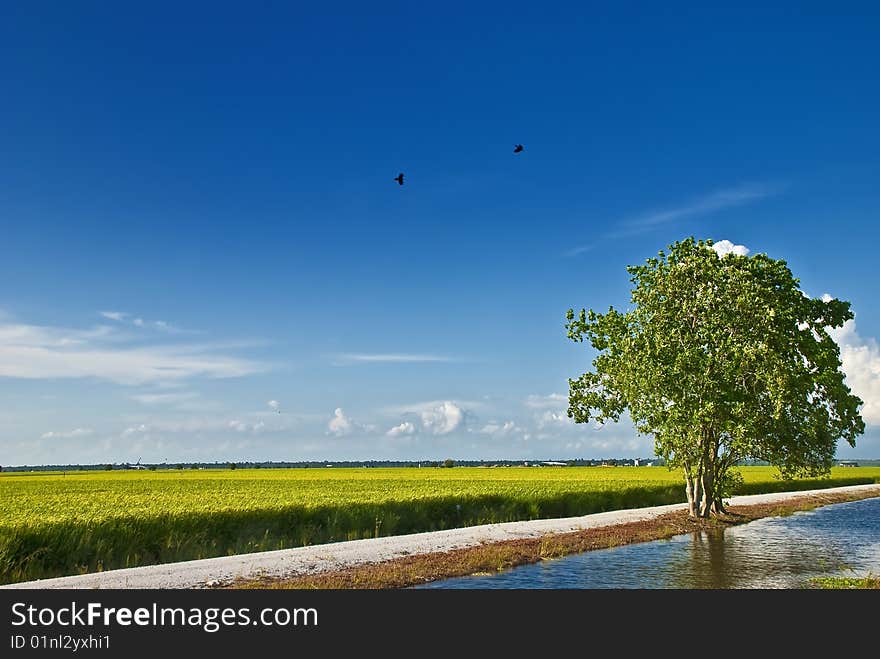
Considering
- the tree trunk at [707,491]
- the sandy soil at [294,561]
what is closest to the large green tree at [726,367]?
the tree trunk at [707,491]

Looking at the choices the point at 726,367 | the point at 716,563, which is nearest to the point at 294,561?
the point at 716,563

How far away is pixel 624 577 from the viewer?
26.9 m

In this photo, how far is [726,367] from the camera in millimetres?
43625

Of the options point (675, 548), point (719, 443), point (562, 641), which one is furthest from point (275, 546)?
point (719, 443)

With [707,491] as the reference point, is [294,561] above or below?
below

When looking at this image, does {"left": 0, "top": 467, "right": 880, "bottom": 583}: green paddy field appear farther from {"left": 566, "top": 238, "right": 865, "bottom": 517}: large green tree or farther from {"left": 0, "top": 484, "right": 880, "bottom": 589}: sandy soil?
{"left": 566, "top": 238, "right": 865, "bottom": 517}: large green tree

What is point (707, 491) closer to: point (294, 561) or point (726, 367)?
point (726, 367)

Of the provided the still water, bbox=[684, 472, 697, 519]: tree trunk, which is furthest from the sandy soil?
bbox=[684, 472, 697, 519]: tree trunk

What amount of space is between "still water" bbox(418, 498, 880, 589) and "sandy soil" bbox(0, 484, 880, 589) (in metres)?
4.88

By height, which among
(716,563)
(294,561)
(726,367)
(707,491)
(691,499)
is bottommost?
(716,563)

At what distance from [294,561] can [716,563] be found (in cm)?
1679

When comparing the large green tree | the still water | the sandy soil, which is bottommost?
the still water

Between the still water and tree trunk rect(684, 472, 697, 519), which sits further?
tree trunk rect(684, 472, 697, 519)

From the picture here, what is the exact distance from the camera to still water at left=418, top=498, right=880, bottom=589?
2579 cm
